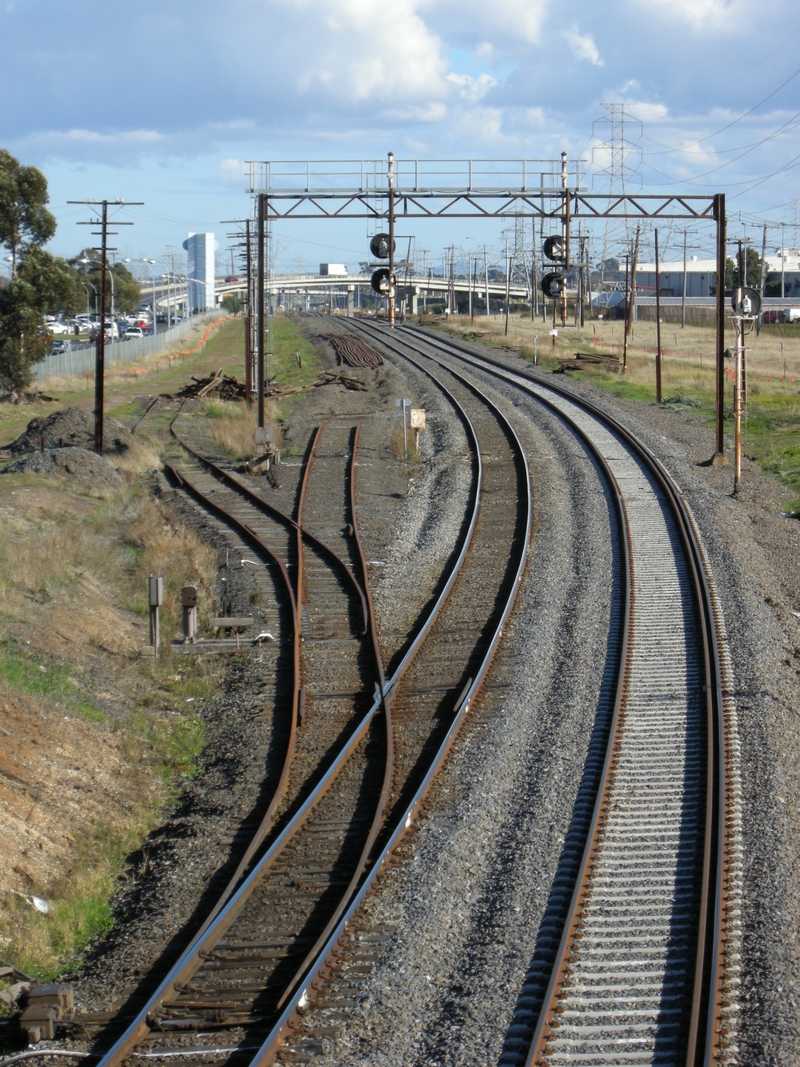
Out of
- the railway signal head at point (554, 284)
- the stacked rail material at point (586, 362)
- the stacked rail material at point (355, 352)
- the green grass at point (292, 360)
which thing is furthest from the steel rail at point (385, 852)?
the stacked rail material at point (355, 352)

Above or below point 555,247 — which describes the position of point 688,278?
above

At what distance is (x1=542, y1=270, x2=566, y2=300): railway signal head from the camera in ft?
73.8

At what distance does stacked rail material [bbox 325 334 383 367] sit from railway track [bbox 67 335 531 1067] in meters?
28.8

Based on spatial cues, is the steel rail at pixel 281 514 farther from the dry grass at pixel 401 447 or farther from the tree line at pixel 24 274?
the tree line at pixel 24 274

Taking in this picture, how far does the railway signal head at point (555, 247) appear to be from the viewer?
2241 centimetres

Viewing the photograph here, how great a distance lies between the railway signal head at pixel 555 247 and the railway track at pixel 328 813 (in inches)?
272

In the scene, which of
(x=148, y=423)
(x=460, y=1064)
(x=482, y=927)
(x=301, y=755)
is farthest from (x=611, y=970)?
(x=148, y=423)

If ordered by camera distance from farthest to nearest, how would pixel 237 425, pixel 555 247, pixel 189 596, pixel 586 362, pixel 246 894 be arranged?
pixel 586 362
pixel 237 425
pixel 555 247
pixel 189 596
pixel 246 894

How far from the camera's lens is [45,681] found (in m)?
11.3

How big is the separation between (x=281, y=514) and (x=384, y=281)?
A: 6.67 metres

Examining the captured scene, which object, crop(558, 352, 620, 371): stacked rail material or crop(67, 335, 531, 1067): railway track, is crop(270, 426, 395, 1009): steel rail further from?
crop(558, 352, 620, 371): stacked rail material

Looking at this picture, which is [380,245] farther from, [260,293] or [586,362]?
[586,362]

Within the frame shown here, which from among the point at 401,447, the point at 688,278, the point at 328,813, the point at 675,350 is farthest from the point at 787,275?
the point at 328,813

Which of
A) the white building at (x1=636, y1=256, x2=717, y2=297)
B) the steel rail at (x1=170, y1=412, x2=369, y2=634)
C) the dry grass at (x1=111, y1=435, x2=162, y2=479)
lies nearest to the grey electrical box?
the steel rail at (x1=170, y1=412, x2=369, y2=634)
